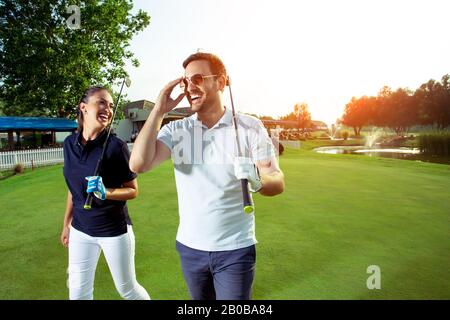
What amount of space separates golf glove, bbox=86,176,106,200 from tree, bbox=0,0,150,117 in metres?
20.6

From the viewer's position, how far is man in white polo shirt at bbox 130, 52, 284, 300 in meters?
2.09

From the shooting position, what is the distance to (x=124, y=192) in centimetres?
289

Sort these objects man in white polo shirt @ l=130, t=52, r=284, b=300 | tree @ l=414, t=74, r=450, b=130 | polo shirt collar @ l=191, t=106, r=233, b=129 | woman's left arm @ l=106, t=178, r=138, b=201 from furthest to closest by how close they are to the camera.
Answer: tree @ l=414, t=74, r=450, b=130 → woman's left arm @ l=106, t=178, r=138, b=201 → polo shirt collar @ l=191, t=106, r=233, b=129 → man in white polo shirt @ l=130, t=52, r=284, b=300

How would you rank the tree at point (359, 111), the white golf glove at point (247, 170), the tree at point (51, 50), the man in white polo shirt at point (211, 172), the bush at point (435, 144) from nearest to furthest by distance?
the white golf glove at point (247, 170)
the man in white polo shirt at point (211, 172)
the tree at point (51, 50)
the bush at point (435, 144)
the tree at point (359, 111)

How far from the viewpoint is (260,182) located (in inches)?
78.8

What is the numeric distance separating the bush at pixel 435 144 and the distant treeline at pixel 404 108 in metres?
22.8

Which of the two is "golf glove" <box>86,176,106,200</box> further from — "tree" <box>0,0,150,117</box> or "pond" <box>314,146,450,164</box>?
"pond" <box>314,146,450,164</box>

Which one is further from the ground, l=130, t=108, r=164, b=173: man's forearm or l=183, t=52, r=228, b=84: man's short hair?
l=183, t=52, r=228, b=84: man's short hair

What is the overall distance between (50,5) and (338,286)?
965 inches

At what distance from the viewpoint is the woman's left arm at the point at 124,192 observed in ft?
9.23

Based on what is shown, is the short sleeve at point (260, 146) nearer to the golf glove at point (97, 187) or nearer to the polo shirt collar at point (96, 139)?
the golf glove at point (97, 187)

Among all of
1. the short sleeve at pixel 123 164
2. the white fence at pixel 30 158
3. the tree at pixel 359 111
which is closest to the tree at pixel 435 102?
the tree at pixel 359 111

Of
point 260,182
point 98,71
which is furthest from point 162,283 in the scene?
point 98,71

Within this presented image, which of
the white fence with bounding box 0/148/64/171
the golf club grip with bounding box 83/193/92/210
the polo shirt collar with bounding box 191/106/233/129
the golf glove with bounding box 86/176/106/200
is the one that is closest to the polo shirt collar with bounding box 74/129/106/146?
the golf glove with bounding box 86/176/106/200
